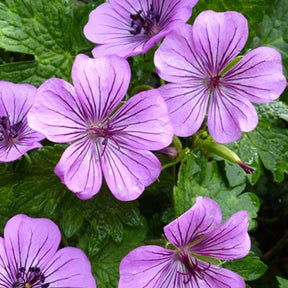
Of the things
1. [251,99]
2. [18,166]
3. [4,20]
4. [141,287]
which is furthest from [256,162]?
[4,20]

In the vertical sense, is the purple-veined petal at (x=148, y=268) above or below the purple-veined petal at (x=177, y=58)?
below

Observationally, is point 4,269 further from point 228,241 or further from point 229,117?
point 229,117

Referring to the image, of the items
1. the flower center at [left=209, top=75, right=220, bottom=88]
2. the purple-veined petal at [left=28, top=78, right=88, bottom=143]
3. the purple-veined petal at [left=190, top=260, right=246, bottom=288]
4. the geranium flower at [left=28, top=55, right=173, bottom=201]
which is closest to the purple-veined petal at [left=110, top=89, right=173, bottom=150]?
the geranium flower at [left=28, top=55, right=173, bottom=201]

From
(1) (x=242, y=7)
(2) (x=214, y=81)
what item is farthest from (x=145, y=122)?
(1) (x=242, y=7)

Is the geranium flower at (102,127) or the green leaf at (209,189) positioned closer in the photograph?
the geranium flower at (102,127)

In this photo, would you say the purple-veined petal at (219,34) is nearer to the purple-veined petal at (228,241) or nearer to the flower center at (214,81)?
the flower center at (214,81)

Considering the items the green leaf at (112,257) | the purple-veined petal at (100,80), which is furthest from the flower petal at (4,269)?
the purple-veined petal at (100,80)
